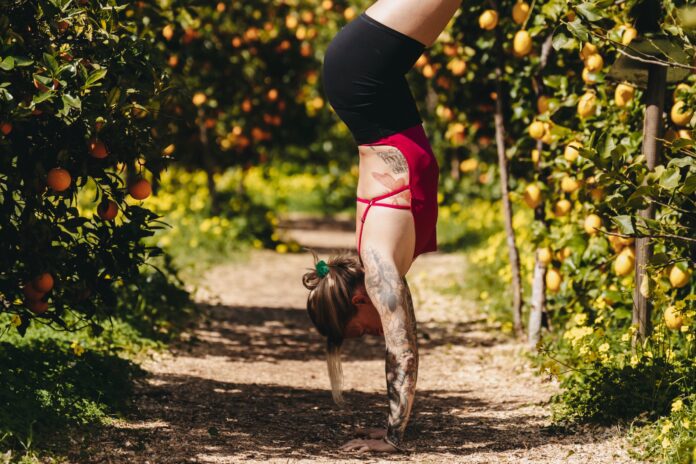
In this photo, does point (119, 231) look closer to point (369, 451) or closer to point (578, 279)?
point (369, 451)

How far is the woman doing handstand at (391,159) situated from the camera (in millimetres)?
3303

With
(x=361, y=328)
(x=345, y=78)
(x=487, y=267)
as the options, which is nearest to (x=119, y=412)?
(x=361, y=328)

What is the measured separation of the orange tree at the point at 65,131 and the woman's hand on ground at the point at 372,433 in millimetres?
1088

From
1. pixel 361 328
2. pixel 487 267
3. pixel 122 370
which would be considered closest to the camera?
pixel 361 328

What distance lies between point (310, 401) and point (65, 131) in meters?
1.82

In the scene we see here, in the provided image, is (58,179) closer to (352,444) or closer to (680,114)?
(352,444)

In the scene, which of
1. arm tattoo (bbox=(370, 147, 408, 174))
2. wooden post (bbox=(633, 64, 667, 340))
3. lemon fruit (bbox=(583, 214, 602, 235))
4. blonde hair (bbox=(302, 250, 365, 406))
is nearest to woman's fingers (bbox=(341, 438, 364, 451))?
blonde hair (bbox=(302, 250, 365, 406))

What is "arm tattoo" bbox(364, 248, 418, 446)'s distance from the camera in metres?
3.41

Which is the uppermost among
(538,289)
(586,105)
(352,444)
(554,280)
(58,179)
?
(586,105)

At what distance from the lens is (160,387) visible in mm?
4414

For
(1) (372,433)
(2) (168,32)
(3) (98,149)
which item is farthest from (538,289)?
(3) (98,149)

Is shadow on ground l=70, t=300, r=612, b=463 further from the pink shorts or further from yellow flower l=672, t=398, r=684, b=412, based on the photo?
the pink shorts

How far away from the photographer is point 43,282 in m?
3.28

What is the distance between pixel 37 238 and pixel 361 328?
4.18ft
